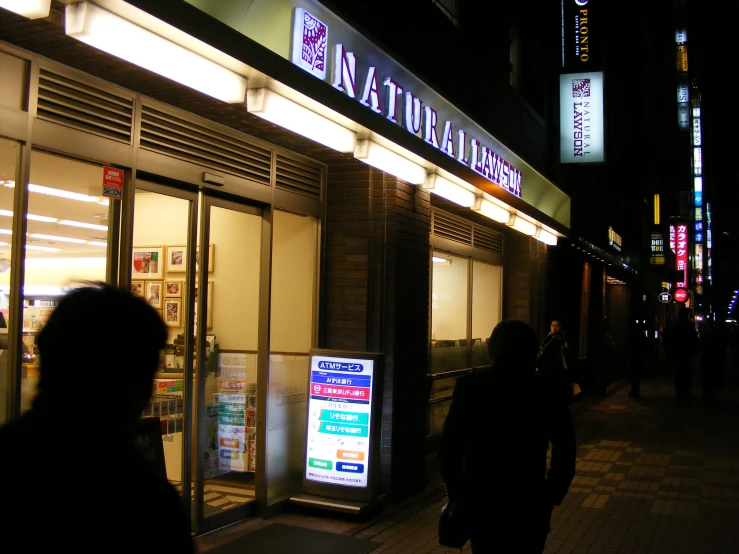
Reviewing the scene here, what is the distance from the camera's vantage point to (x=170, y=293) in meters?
→ 6.72

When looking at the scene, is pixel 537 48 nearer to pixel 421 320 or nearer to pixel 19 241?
pixel 421 320

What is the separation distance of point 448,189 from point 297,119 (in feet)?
11.3

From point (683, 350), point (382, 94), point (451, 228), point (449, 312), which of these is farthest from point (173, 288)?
point (683, 350)

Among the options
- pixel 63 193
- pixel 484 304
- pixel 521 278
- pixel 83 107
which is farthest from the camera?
pixel 521 278

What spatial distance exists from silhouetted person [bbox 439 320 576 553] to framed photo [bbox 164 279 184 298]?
3400 mm

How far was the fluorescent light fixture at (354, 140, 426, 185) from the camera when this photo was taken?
21.4 ft

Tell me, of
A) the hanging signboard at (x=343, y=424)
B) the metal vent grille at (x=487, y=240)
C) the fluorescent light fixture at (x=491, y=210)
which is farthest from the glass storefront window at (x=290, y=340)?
the metal vent grille at (x=487, y=240)

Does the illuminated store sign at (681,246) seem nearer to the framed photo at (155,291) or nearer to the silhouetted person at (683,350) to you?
the silhouetted person at (683,350)

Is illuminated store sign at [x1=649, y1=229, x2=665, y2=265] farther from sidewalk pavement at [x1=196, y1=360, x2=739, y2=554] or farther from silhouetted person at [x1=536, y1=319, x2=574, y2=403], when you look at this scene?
silhouetted person at [x1=536, y1=319, x2=574, y2=403]

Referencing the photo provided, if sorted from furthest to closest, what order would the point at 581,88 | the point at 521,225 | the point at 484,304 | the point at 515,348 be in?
the point at 581,88
the point at 484,304
the point at 521,225
the point at 515,348

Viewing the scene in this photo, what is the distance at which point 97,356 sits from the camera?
5.01 ft

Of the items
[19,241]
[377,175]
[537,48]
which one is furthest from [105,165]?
[537,48]

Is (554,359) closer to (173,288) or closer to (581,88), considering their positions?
(581,88)

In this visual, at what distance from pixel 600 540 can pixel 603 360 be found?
1393cm
